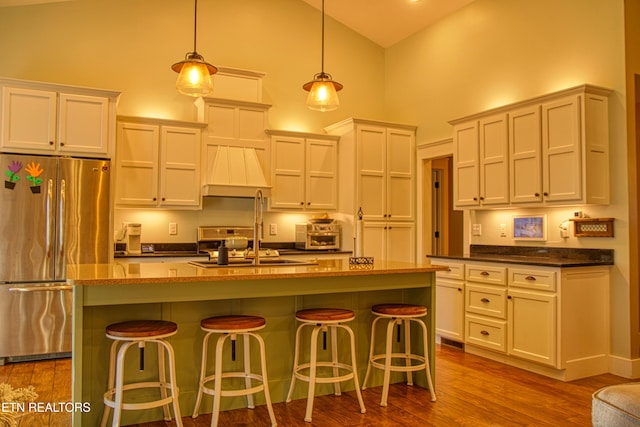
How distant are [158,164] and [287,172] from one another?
58.3 inches

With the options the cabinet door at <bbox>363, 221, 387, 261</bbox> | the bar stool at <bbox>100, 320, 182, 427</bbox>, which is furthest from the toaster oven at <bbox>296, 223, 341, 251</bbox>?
the bar stool at <bbox>100, 320, 182, 427</bbox>

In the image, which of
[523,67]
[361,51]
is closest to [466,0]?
[523,67]

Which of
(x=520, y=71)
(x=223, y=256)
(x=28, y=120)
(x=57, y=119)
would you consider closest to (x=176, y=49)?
(x=57, y=119)

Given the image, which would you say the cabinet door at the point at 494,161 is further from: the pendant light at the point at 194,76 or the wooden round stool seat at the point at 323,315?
the pendant light at the point at 194,76

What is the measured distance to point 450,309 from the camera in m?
4.91

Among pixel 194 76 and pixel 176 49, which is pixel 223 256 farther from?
pixel 176 49

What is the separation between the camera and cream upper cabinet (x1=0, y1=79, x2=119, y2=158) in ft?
14.6

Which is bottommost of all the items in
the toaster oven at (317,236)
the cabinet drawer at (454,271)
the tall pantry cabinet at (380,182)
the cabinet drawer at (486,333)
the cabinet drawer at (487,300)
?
the cabinet drawer at (486,333)

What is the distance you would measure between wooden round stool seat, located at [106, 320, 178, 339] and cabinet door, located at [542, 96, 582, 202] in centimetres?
328

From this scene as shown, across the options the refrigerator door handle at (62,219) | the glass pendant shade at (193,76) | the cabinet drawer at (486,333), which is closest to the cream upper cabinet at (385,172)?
the cabinet drawer at (486,333)

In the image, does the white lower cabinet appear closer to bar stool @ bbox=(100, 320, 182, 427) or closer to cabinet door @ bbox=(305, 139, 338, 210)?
cabinet door @ bbox=(305, 139, 338, 210)

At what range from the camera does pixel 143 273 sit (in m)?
2.77

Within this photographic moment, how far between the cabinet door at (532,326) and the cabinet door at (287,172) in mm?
2722

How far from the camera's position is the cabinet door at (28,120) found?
4.42 m
